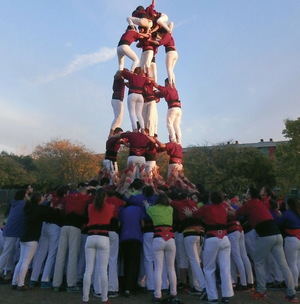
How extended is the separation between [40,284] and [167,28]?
Answer: 11784 mm

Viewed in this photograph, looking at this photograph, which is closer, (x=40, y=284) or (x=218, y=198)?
(x=218, y=198)

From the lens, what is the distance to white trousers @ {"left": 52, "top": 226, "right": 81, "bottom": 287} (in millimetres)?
8227

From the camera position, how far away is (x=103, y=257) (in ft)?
23.6

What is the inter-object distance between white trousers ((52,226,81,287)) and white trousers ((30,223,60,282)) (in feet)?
0.98

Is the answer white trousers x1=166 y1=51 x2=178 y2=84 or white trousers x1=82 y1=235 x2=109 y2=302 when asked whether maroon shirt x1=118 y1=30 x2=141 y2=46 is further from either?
white trousers x1=82 y1=235 x2=109 y2=302

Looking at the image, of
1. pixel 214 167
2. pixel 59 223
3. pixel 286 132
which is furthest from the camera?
pixel 214 167

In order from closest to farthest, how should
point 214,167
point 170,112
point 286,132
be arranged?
point 170,112, point 286,132, point 214,167

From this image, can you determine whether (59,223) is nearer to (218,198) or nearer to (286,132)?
(218,198)

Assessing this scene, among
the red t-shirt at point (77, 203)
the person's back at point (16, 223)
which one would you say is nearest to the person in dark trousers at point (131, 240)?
the red t-shirt at point (77, 203)

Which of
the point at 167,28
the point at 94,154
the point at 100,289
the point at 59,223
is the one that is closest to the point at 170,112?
the point at 167,28

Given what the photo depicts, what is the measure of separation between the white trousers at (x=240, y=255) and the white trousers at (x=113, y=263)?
8.20ft

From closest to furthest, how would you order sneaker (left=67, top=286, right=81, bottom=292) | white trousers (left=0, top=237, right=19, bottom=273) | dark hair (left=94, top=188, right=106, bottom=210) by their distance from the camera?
dark hair (left=94, top=188, right=106, bottom=210), sneaker (left=67, top=286, right=81, bottom=292), white trousers (left=0, top=237, right=19, bottom=273)

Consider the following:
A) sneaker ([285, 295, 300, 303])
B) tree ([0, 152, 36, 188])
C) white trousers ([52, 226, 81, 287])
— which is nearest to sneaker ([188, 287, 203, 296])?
sneaker ([285, 295, 300, 303])

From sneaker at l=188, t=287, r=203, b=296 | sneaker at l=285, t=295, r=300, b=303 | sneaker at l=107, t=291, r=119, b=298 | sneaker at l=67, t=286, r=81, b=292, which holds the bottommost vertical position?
sneaker at l=285, t=295, r=300, b=303
